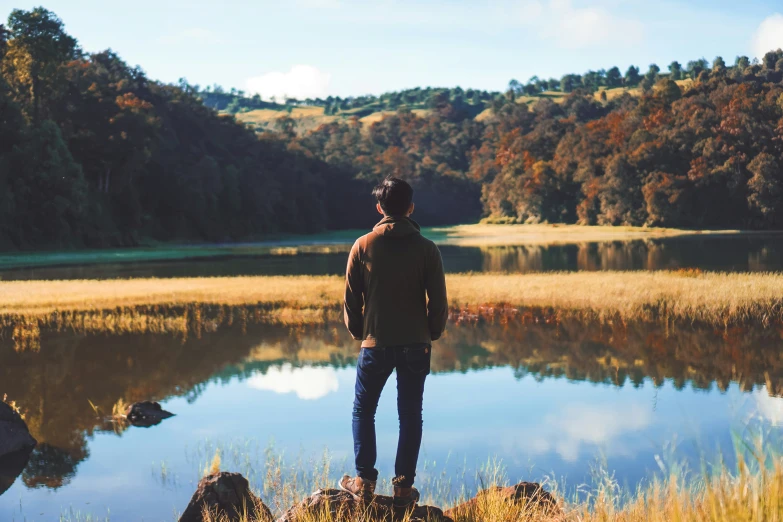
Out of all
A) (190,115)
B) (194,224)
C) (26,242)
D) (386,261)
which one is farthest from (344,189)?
(386,261)

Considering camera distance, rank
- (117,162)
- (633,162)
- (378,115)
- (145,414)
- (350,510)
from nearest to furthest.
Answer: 1. (350,510)
2. (145,414)
3. (117,162)
4. (633,162)
5. (378,115)

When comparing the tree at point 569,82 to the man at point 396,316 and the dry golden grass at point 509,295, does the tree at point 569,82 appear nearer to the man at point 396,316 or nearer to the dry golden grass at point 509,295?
the dry golden grass at point 509,295

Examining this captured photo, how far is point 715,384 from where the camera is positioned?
1245 cm

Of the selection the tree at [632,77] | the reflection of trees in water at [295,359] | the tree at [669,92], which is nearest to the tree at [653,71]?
the tree at [632,77]

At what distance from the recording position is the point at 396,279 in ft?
17.2

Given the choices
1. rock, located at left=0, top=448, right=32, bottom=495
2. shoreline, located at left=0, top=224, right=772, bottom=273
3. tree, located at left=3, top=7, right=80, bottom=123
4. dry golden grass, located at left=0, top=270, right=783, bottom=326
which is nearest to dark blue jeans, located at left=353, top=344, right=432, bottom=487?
rock, located at left=0, top=448, right=32, bottom=495

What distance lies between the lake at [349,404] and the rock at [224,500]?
128 centimetres

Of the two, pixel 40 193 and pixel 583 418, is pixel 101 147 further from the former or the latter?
pixel 583 418

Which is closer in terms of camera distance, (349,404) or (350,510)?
(350,510)

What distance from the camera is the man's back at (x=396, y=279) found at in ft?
17.1

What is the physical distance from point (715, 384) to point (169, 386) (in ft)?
27.2

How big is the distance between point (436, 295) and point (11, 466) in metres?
5.74

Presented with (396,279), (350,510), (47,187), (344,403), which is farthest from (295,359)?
(47,187)

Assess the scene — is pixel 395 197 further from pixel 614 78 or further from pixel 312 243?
pixel 614 78
